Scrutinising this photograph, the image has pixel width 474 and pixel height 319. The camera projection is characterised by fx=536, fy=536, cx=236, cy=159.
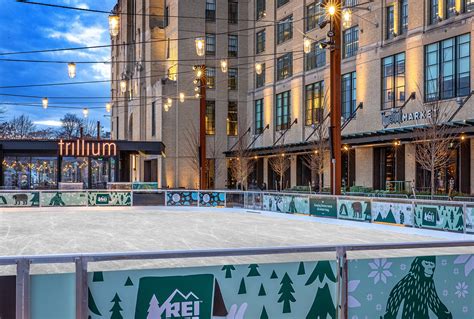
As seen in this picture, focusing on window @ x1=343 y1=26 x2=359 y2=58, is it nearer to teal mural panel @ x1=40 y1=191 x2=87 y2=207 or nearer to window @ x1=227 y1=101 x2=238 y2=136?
window @ x1=227 y1=101 x2=238 y2=136

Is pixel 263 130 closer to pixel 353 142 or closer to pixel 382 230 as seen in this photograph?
pixel 353 142

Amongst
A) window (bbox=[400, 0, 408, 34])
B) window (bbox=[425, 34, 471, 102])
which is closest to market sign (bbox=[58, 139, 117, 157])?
window (bbox=[400, 0, 408, 34])

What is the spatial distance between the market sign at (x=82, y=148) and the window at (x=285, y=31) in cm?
1956

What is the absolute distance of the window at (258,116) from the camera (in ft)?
179

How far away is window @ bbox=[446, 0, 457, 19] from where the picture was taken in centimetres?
3081

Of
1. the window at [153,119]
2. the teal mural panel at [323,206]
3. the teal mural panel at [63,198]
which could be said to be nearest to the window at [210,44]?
the window at [153,119]

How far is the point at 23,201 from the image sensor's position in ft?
99.8

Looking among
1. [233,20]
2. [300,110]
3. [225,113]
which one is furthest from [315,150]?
[233,20]

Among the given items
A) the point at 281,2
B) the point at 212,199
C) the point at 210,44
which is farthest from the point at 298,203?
the point at 210,44

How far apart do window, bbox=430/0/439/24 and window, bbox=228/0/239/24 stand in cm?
2719

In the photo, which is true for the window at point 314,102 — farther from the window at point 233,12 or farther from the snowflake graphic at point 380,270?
the snowflake graphic at point 380,270

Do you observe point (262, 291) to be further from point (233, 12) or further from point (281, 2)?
point (233, 12)

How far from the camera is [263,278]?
15.8ft

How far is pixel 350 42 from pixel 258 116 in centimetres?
1623
